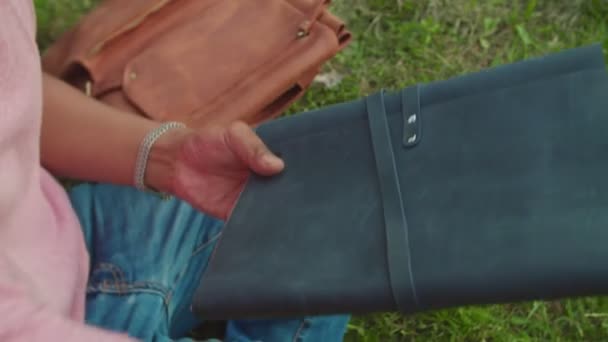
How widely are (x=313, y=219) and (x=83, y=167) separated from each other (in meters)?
0.52

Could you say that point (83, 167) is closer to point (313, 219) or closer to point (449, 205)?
point (313, 219)

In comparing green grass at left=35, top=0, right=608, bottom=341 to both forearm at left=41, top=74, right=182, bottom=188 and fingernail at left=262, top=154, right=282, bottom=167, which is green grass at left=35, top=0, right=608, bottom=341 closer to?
forearm at left=41, top=74, right=182, bottom=188

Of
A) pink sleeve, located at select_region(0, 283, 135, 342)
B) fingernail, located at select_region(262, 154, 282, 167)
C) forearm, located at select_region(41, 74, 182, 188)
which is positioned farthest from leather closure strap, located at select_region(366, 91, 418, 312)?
forearm, located at select_region(41, 74, 182, 188)

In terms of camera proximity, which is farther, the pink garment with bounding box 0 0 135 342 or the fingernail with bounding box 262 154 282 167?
the fingernail with bounding box 262 154 282 167

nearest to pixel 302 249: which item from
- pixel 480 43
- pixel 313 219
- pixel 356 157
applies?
pixel 313 219

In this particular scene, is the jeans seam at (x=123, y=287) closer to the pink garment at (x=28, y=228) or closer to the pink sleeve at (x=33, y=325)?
the pink garment at (x=28, y=228)

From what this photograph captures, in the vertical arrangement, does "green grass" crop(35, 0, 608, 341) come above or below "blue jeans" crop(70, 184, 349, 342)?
above

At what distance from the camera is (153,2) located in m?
1.44

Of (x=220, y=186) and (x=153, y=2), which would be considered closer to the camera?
(x=220, y=186)

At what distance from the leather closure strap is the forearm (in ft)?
1.39

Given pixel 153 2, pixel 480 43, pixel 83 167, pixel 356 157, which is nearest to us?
pixel 356 157

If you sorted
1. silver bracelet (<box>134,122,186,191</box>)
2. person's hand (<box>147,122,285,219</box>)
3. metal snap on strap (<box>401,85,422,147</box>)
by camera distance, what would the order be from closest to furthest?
1. metal snap on strap (<box>401,85,422,147</box>)
2. person's hand (<box>147,122,285,219</box>)
3. silver bracelet (<box>134,122,186,191</box>)

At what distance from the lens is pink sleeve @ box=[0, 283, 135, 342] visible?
2.45ft

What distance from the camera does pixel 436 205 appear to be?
869 mm
